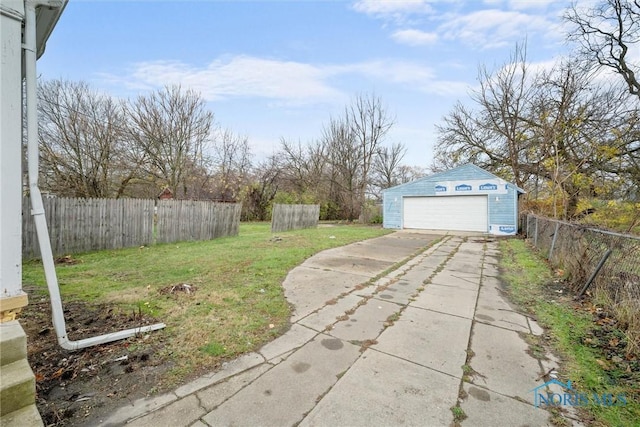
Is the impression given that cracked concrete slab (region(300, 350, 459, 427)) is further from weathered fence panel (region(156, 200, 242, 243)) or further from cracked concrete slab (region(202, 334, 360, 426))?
weathered fence panel (region(156, 200, 242, 243))

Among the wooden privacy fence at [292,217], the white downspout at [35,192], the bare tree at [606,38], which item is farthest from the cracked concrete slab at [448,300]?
the bare tree at [606,38]

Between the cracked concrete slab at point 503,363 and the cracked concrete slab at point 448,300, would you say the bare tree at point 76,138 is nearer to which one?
the cracked concrete slab at point 448,300

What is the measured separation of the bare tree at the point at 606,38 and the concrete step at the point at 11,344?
18.0 metres

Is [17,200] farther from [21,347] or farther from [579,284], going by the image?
[579,284]

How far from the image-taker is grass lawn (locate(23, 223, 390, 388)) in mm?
2443

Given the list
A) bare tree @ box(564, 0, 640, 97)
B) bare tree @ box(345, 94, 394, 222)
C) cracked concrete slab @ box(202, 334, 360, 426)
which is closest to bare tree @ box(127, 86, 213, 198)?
bare tree @ box(345, 94, 394, 222)

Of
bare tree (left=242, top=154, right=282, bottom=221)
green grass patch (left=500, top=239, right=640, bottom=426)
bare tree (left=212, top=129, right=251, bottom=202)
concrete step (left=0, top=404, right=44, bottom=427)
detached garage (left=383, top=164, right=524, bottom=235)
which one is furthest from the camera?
bare tree (left=242, top=154, right=282, bottom=221)

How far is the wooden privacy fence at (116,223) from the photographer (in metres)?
6.38

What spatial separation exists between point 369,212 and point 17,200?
18.2 meters

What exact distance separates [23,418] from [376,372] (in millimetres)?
2194

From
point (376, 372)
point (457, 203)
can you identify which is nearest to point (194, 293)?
point (376, 372)

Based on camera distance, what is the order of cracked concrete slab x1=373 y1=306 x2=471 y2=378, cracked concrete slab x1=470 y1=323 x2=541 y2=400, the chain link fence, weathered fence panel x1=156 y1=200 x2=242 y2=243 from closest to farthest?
cracked concrete slab x1=470 y1=323 x2=541 y2=400
cracked concrete slab x1=373 y1=306 x2=471 y2=378
the chain link fence
weathered fence panel x1=156 y1=200 x2=242 y2=243

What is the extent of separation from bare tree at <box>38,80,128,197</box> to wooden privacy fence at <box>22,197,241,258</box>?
6397 millimetres

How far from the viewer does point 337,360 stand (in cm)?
224
